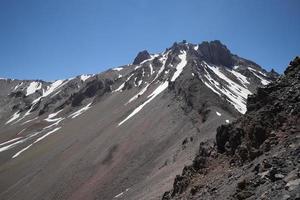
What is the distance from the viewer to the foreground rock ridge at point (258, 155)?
15.5 m

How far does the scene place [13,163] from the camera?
90062 mm

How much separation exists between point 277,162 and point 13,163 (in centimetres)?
8468

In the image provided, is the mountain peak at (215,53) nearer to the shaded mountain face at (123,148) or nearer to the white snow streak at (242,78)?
the white snow streak at (242,78)

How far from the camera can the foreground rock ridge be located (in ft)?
50.8

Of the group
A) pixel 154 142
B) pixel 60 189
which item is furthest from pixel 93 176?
pixel 154 142

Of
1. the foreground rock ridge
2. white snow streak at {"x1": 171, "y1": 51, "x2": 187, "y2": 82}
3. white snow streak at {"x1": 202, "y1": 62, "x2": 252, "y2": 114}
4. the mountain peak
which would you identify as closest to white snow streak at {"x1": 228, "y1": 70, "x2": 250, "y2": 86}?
the mountain peak

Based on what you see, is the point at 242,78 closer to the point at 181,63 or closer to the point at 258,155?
the point at 181,63

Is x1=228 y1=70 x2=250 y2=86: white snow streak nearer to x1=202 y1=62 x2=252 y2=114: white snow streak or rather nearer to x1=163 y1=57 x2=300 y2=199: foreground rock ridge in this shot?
x1=202 y1=62 x2=252 y2=114: white snow streak

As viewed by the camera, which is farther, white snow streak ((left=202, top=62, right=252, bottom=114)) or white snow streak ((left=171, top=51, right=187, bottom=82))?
white snow streak ((left=171, top=51, right=187, bottom=82))

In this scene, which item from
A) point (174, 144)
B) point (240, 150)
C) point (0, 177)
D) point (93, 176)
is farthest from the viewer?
point (0, 177)

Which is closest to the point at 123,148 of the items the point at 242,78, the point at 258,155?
the point at 258,155

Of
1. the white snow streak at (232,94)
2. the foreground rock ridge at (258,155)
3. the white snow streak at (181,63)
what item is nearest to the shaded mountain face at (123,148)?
the white snow streak at (232,94)

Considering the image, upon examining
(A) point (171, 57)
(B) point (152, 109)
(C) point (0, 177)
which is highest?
(A) point (171, 57)

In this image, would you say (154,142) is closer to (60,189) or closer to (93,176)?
(93,176)
